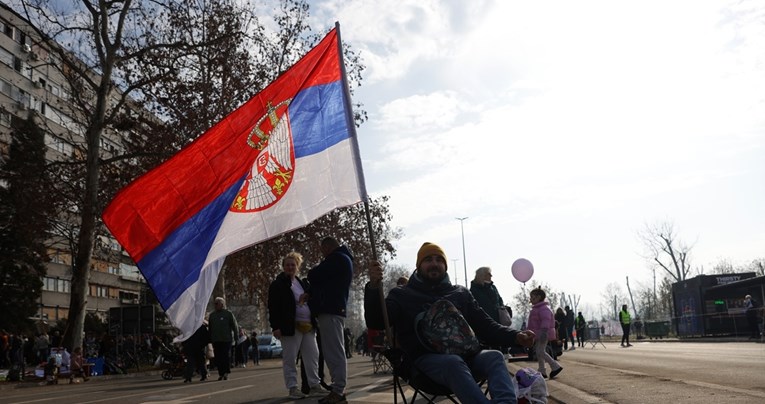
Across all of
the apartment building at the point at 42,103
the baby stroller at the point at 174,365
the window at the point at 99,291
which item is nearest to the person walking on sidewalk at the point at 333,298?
the baby stroller at the point at 174,365

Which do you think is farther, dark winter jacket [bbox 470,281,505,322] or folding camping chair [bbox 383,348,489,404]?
dark winter jacket [bbox 470,281,505,322]

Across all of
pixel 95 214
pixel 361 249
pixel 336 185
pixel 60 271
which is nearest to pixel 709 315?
pixel 361 249

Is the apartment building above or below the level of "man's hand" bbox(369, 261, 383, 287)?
above

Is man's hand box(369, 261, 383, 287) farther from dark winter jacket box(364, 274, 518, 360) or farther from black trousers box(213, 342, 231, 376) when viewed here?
black trousers box(213, 342, 231, 376)

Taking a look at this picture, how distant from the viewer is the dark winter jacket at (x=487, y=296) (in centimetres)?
1140

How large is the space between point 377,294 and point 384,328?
9.8 inches

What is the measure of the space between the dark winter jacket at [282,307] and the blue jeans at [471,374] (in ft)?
14.0

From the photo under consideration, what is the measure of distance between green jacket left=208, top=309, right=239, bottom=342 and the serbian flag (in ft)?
27.7

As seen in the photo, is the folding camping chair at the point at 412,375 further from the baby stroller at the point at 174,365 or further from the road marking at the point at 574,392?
the baby stroller at the point at 174,365

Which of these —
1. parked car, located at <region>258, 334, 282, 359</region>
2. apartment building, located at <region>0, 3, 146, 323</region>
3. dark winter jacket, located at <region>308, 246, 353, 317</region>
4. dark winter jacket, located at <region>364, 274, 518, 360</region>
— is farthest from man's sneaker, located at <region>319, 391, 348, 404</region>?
apartment building, located at <region>0, 3, 146, 323</region>

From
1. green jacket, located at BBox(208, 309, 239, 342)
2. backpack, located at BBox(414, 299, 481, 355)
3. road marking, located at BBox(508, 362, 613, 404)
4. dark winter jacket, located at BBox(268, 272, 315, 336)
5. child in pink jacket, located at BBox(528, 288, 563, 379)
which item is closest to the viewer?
backpack, located at BBox(414, 299, 481, 355)

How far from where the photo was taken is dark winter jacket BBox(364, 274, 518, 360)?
530 cm

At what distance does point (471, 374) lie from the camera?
4.98 m

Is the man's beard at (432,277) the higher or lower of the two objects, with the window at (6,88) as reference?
lower
